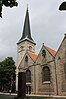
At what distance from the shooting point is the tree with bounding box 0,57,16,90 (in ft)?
157

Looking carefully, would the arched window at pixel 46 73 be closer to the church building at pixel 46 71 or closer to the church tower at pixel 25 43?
the church building at pixel 46 71

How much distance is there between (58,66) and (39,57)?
295 inches

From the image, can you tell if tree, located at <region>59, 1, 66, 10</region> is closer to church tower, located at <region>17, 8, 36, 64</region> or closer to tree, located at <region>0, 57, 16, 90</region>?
tree, located at <region>0, 57, 16, 90</region>

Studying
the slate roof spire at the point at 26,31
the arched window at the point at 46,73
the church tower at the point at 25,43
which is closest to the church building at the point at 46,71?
the arched window at the point at 46,73

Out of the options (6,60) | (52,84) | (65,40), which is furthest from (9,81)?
(65,40)

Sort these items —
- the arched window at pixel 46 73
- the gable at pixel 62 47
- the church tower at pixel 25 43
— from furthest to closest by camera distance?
the church tower at pixel 25 43 → the arched window at pixel 46 73 → the gable at pixel 62 47

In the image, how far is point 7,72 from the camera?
47.9 metres

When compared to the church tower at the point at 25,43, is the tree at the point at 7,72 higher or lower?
lower

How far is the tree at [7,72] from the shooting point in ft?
157

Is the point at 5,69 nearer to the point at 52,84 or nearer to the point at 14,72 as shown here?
the point at 14,72

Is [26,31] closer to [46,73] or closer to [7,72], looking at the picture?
[7,72]

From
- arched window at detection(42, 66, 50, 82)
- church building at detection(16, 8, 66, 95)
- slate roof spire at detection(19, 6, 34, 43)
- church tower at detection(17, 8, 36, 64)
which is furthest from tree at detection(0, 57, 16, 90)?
arched window at detection(42, 66, 50, 82)

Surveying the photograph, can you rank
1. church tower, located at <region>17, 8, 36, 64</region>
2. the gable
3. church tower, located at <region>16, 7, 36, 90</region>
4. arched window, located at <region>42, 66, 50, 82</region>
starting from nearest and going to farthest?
the gable → arched window, located at <region>42, 66, 50, 82</region> → church tower, located at <region>16, 7, 36, 90</region> → church tower, located at <region>17, 8, 36, 64</region>

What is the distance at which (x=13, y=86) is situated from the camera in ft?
156
